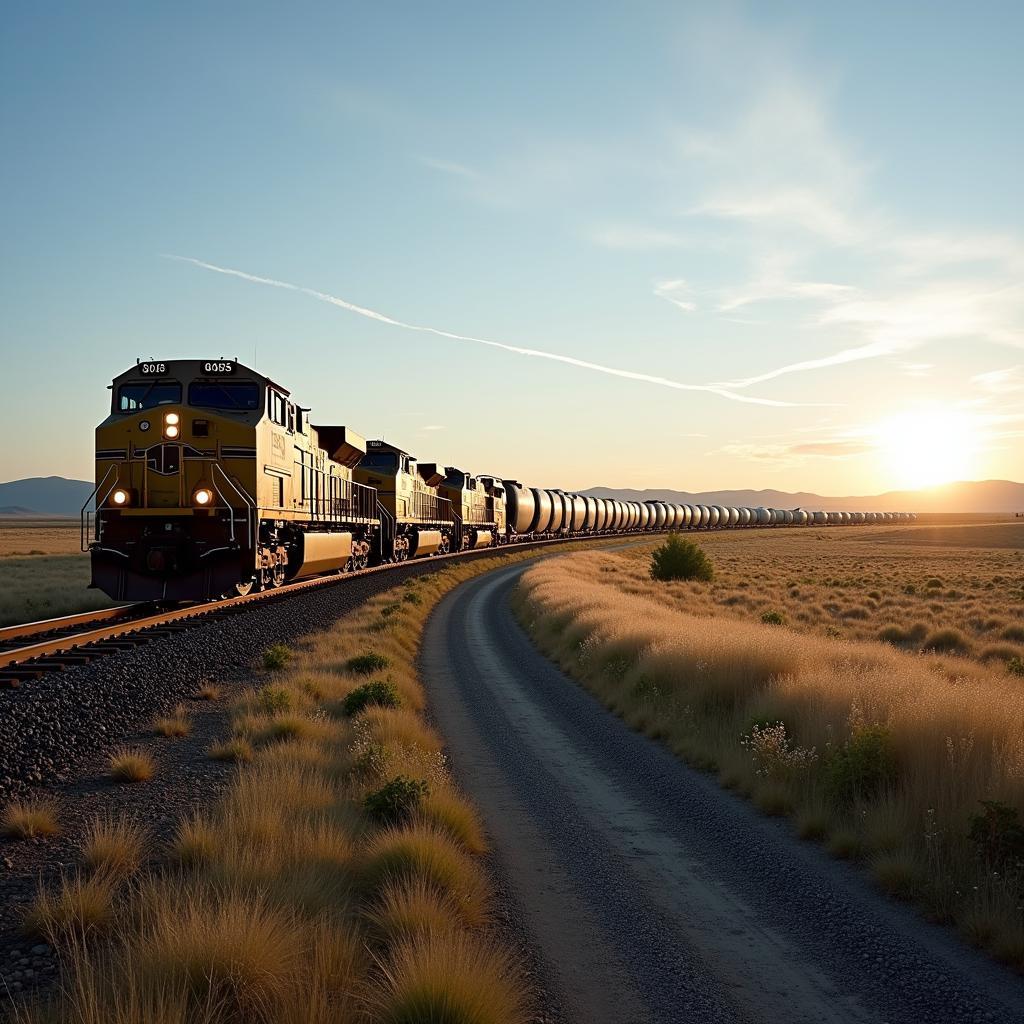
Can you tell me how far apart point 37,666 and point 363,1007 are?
1019 centimetres

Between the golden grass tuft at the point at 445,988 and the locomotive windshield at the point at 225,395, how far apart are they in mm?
17663

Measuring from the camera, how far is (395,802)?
23.8 ft

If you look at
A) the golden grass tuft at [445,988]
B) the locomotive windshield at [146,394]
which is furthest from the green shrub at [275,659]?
the golden grass tuft at [445,988]

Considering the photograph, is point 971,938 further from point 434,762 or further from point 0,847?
point 0,847

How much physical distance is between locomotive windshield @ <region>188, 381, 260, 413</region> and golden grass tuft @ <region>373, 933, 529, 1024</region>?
695 inches

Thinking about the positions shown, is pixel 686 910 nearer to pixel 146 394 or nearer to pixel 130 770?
pixel 130 770

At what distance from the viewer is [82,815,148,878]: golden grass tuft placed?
19.6 feet

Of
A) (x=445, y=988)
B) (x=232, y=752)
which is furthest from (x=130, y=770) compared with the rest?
(x=445, y=988)

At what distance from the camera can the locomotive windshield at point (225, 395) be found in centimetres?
2052

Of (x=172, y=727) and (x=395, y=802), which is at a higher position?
(x=395, y=802)

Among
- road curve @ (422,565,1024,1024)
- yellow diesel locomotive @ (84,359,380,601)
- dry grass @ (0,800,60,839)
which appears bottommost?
road curve @ (422,565,1024,1024)

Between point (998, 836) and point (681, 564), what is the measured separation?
37473 mm

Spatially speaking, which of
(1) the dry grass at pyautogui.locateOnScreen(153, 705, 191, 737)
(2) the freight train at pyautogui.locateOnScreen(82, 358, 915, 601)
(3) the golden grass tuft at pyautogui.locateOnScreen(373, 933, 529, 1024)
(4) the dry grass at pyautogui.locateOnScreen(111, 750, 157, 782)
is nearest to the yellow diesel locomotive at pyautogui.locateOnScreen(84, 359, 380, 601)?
(2) the freight train at pyautogui.locateOnScreen(82, 358, 915, 601)

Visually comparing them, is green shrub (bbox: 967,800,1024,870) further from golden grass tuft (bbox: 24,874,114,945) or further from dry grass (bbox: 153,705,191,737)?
dry grass (bbox: 153,705,191,737)
